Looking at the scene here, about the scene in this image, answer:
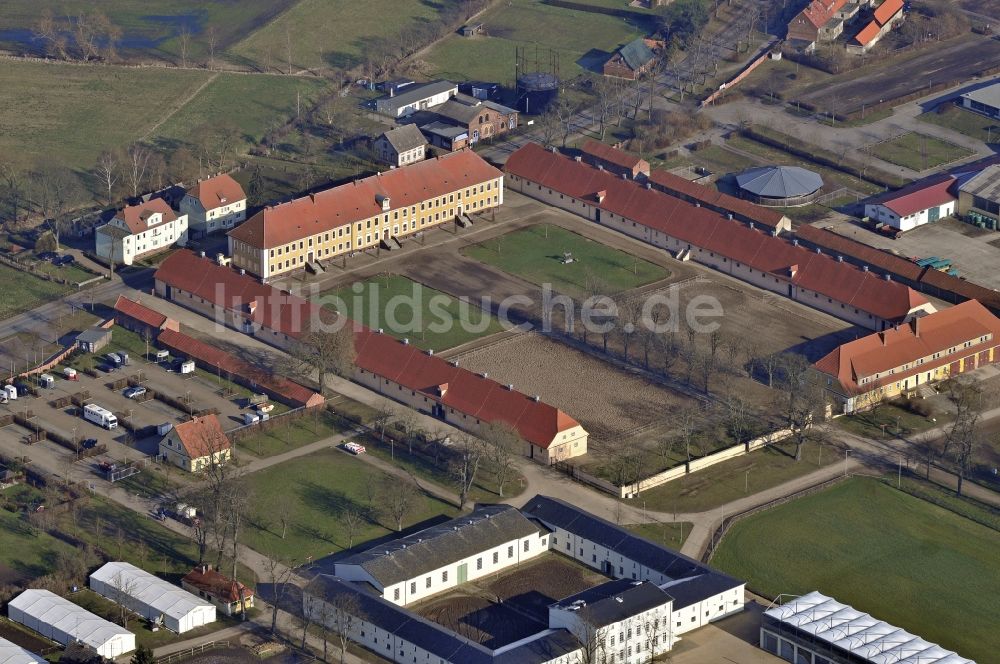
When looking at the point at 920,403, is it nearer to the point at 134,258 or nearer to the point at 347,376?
the point at 347,376

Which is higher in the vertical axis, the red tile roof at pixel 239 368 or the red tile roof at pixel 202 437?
the red tile roof at pixel 202 437

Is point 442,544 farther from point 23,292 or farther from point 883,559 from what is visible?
point 23,292

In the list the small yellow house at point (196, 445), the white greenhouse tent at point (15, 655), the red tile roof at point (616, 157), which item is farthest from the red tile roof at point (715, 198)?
the white greenhouse tent at point (15, 655)

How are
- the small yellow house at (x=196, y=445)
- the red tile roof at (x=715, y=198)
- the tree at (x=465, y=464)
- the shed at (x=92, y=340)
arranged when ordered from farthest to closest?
the red tile roof at (x=715, y=198) → the shed at (x=92, y=340) → the small yellow house at (x=196, y=445) → the tree at (x=465, y=464)

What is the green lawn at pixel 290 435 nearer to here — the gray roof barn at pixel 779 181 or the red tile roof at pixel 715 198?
the red tile roof at pixel 715 198

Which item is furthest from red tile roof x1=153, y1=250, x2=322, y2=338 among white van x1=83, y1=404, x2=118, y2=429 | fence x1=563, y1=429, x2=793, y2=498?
fence x1=563, y1=429, x2=793, y2=498

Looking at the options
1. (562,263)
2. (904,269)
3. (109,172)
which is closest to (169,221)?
(109,172)

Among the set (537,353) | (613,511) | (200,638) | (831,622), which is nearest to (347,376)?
(537,353)

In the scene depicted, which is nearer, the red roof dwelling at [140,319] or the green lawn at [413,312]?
the red roof dwelling at [140,319]
